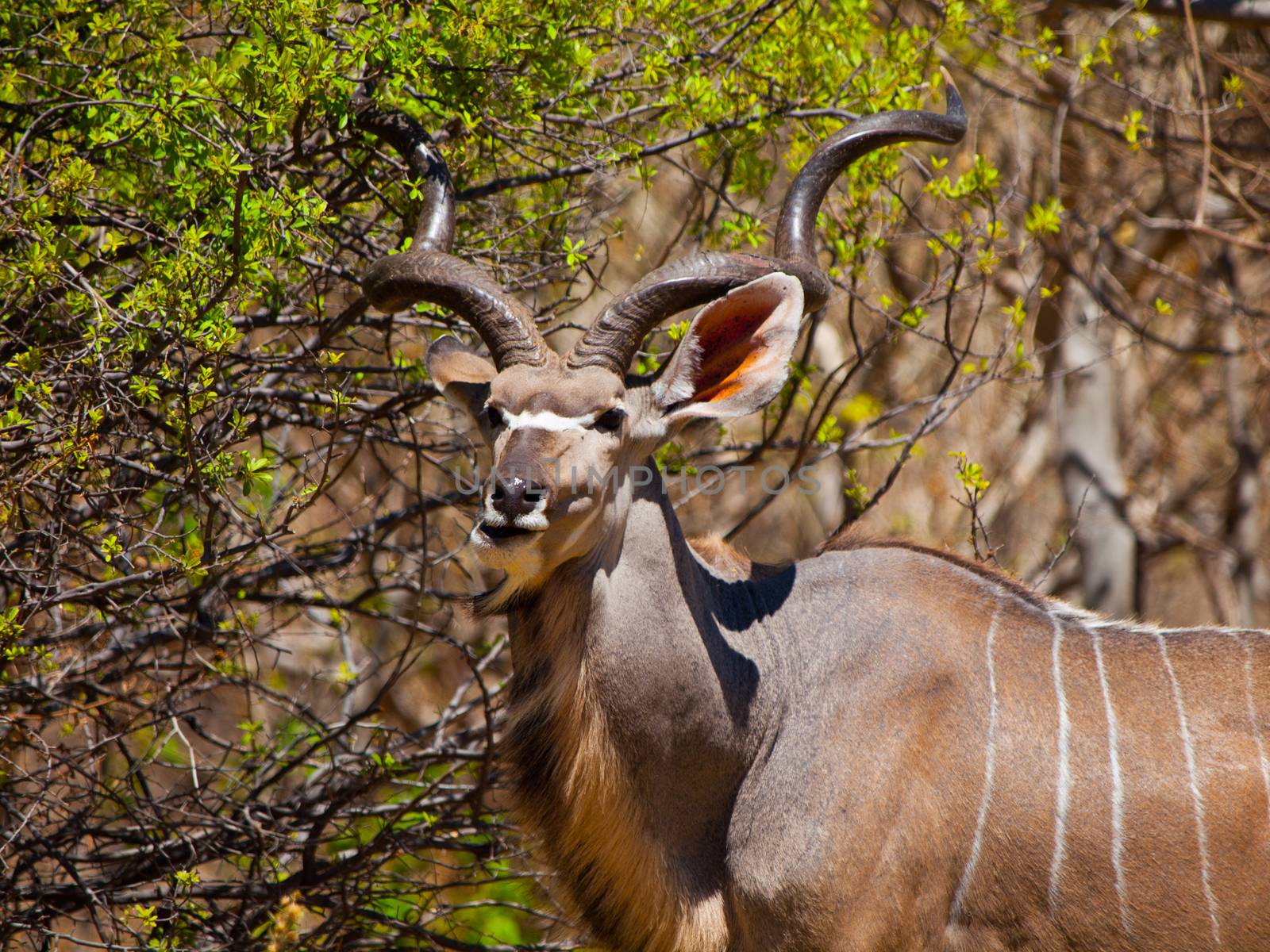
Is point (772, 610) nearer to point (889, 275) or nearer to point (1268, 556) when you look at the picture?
point (889, 275)

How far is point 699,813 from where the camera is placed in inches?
129

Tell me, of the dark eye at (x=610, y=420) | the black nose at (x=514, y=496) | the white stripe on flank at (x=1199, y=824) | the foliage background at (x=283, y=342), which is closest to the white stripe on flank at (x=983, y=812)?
the white stripe on flank at (x=1199, y=824)

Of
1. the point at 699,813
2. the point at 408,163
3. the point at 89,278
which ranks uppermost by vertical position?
the point at 408,163

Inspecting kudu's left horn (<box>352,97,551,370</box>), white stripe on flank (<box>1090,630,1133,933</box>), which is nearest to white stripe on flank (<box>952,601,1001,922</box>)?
white stripe on flank (<box>1090,630,1133,933</box>)

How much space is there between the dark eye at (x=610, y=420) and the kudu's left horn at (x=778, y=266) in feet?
0.45

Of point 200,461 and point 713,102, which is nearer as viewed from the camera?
point 200,461

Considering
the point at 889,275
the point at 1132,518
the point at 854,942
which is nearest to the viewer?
the point at 854,942

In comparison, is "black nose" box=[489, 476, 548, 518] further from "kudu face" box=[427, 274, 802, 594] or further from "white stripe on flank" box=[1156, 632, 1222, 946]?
"white stripe on flank" box=[1156, 632, 1222, 946]

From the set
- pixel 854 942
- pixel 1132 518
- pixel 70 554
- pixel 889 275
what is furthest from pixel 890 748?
pixel 1132 518

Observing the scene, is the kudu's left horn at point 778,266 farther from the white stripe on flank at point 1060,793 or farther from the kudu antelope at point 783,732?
the white stripe on flank at point 1060,793

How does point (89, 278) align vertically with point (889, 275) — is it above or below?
below

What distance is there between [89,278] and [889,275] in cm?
615

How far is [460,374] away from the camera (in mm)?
3477

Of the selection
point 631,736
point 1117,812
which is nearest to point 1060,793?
point 1117,812
